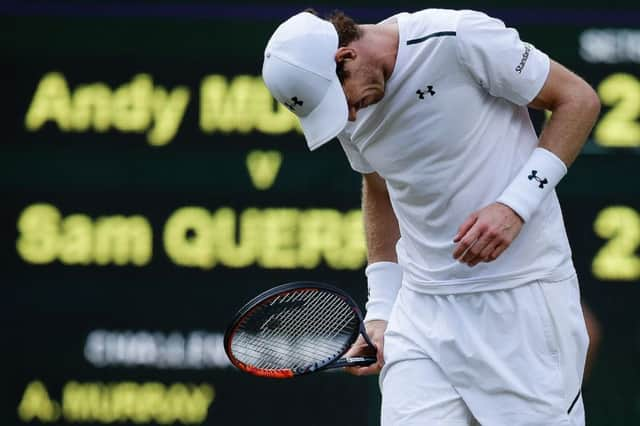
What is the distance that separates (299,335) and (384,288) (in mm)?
254

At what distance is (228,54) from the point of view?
5641mm

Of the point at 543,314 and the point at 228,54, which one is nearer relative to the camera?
the point at 543,314

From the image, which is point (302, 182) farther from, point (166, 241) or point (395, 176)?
point (395, 176)

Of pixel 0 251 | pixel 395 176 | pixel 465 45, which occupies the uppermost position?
pixel 465 45

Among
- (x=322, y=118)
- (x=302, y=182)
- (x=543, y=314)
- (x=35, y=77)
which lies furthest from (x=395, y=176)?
(x=35, y=77)

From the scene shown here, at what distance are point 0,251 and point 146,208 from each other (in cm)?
59

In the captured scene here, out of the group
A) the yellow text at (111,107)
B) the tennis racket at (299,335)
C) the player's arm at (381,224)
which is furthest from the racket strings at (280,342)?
the yellow text at (111,107)

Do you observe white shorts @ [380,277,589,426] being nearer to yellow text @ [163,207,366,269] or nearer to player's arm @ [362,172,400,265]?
player's arm @ [362,172,400,265]

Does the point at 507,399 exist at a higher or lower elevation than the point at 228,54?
lower

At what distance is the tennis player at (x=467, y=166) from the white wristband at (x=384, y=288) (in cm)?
31

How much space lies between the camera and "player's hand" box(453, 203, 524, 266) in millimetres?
3141

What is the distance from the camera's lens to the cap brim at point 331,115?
323cm

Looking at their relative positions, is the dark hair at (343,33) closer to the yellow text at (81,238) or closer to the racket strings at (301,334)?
the racket strings at (301,334)

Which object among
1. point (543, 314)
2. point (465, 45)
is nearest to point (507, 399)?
point (543, 314)
